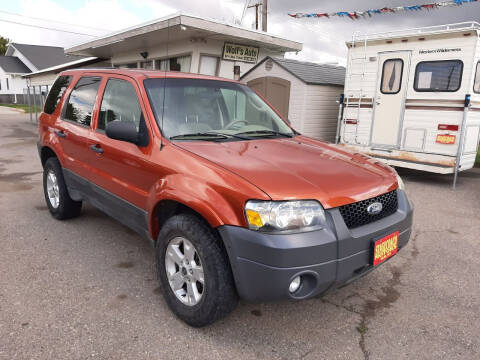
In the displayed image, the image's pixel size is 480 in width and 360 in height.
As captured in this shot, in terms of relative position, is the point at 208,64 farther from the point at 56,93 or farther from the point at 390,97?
the point at 56,93

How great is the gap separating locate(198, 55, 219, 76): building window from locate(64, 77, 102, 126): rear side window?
686 cm

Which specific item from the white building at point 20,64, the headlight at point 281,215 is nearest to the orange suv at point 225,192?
the headlight at point 281,215

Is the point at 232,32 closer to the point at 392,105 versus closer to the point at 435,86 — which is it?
the point at 392,105

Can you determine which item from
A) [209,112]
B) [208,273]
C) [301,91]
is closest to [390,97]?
[301,91]

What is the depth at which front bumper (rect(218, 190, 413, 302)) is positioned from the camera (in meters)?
2.10

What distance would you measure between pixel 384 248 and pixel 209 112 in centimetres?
183

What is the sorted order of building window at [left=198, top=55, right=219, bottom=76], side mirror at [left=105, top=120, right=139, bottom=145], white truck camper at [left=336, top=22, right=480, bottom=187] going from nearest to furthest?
side mirror at [left=105, top=120, right=139, bottom=145]
white truck camper at [left=336, top=22, right=480, bottom=187]
building window at [left=198, top=55, right=219, bottom=76]

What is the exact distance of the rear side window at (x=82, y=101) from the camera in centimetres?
376

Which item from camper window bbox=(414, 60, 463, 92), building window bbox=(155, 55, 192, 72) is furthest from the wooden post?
building window bbox=(155, 55, 192, 72)

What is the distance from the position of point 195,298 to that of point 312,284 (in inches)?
32.4

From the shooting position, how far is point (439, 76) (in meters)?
7.32

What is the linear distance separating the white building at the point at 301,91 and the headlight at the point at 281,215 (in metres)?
8.16

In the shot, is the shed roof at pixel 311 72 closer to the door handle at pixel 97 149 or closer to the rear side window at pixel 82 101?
the rear side window at pixel 82 101

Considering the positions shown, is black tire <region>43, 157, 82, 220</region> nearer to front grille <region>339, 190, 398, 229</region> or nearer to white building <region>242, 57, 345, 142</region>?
front grille <region>339, 190, 398, 229</region>
